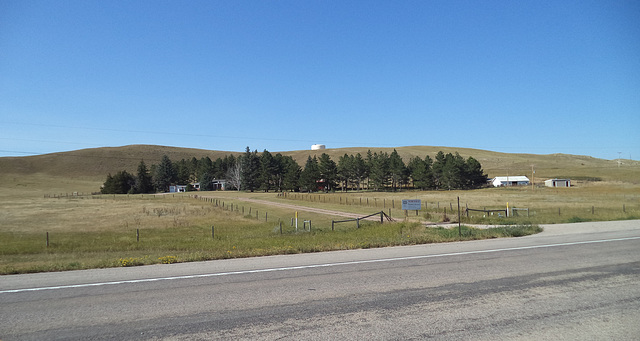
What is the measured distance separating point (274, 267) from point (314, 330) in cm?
501

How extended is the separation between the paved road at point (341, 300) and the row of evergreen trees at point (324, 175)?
327ft

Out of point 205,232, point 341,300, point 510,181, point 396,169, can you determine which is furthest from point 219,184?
point 341,300

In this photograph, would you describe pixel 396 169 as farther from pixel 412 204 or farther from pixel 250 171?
pixel 412 204

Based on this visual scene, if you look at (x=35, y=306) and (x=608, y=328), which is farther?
(x=35, y=306)

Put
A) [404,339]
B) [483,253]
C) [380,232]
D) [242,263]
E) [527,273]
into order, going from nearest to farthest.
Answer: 1. [404,339]
2. [527,273]
3. [242,263]
4. [483,253]
5. [380,232]

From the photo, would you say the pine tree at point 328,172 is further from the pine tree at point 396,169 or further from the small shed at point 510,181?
the small shed at point 510,181

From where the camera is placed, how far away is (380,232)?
68.2 feet

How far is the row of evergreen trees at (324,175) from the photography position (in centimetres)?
11125

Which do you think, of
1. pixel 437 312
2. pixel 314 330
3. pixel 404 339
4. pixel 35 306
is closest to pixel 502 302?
pixel 437 312

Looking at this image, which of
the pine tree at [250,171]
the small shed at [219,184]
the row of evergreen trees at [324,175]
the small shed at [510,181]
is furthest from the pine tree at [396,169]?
the small shed at [219,184]

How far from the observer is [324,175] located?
116500 mm

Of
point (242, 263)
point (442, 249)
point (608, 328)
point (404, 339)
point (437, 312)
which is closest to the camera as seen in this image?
point (404, 339)

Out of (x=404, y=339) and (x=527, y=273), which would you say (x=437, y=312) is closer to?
(x=404, y=339)

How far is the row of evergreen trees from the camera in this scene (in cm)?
11125
